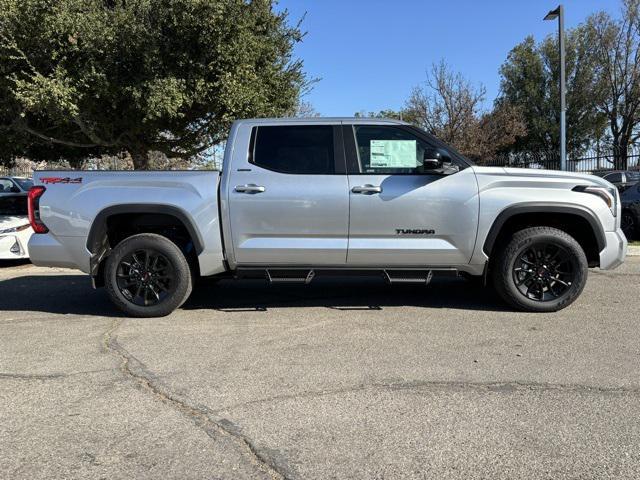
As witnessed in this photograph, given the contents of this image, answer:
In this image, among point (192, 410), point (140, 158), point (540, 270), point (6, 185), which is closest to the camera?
point (192, 410)

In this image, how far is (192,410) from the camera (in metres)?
3.65

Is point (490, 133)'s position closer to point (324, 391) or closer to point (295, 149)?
point (295, 149)

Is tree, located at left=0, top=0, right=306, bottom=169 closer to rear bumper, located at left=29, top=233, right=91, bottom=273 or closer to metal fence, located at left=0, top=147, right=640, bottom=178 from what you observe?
rear bumper, located at left=29, top=233, right=91, bottom=273

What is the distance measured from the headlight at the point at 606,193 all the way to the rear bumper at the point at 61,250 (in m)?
5.21

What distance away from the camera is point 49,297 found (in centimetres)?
724

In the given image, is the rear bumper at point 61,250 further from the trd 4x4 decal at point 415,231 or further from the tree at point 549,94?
the tree at point 549,94

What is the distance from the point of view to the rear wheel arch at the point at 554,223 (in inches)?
221

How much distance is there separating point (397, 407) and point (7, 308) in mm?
5285

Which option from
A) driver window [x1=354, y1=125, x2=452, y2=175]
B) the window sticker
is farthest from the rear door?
the window sticker

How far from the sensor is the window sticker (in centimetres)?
573

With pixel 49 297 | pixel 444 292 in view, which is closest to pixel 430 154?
A: pixel 444 292

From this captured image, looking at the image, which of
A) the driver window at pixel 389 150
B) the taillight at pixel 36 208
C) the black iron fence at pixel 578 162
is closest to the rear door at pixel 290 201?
the driver window at pixel 389 150

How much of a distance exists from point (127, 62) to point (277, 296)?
228 inches

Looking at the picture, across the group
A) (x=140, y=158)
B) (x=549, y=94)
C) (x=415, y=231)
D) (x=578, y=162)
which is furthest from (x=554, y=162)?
(x=415, y=231)
